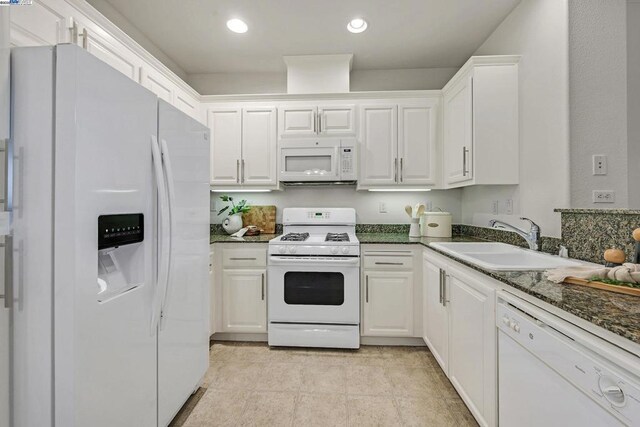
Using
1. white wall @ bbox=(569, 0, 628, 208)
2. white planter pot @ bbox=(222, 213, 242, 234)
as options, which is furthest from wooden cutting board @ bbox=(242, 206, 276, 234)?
white wall @ bbox=(569, 0, 628, 208)

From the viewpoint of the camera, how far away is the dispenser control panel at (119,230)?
1.03m

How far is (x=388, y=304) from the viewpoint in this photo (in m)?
2.58

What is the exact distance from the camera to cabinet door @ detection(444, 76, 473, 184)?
229 centimetres

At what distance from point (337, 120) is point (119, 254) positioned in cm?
223

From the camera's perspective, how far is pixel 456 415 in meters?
1.76

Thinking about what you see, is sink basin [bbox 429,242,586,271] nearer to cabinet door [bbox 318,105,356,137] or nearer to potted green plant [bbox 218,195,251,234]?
cabinet door [bbox 318,105,356,137]

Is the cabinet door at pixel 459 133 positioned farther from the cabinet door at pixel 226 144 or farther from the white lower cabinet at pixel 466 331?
the cabinet door at pixel 226 144

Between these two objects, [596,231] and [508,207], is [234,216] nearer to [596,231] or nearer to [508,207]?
[508,207]

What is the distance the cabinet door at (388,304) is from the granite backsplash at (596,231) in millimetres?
1157

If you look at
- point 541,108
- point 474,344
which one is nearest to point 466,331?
point 474,344

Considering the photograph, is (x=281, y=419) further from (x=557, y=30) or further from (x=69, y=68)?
(x=557, y=30)

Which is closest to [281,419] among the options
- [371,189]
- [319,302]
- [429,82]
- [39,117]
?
[319,302]

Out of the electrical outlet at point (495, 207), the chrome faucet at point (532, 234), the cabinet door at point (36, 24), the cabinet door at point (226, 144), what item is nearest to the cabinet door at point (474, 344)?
the chrome faucet at point (532, 234)

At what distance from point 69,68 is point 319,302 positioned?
215 cm
